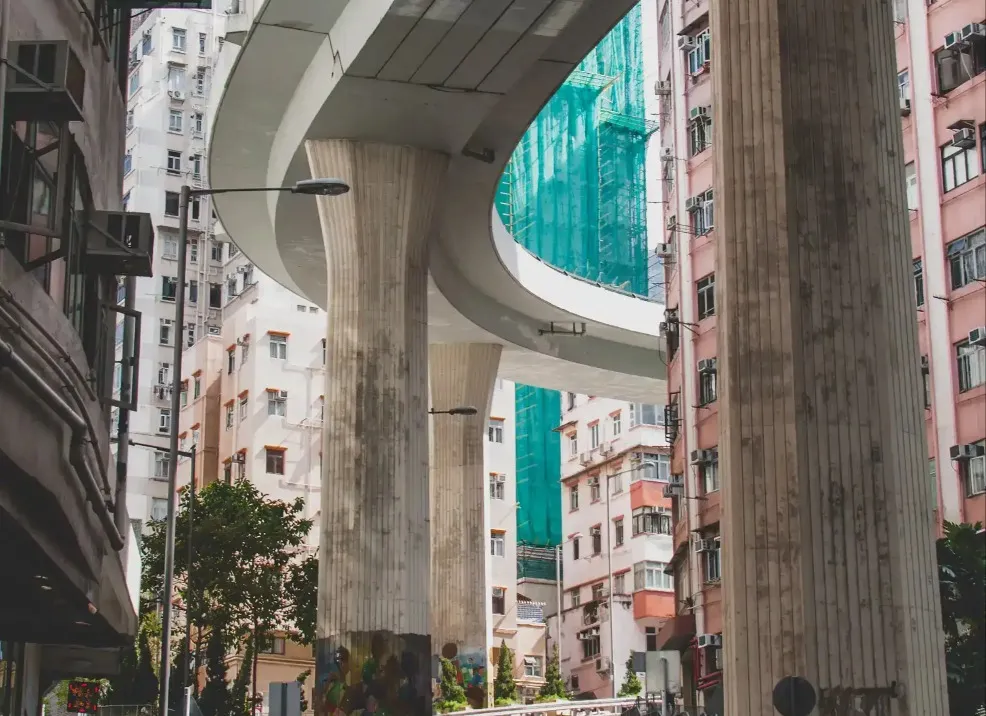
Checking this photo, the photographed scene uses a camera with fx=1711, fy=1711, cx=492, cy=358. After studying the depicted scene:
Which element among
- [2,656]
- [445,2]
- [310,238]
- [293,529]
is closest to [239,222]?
[310,238]

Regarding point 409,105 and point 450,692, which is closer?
point 409,105

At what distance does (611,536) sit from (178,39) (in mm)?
25786

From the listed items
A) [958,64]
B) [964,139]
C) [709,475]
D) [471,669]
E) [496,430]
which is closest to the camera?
[964,139]

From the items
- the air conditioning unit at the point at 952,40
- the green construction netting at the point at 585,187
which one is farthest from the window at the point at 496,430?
the air conditioning unit at the point at 952,40

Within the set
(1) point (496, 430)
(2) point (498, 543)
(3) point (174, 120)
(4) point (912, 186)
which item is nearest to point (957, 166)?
(4) point (912, 186)

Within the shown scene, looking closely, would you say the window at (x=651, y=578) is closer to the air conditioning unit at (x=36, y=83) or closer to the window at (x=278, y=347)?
the window at (x=278, y=347)

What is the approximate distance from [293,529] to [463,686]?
565cm

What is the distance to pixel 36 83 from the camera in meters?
13.0

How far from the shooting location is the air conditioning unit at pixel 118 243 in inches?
685

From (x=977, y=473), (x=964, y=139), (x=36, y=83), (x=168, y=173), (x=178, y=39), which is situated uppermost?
(x=178, y=39)

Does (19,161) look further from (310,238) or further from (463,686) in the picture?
(463,686)

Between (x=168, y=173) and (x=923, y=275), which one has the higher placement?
(x=168, y=173)

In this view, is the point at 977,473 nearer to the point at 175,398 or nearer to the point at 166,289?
the point at 175,398

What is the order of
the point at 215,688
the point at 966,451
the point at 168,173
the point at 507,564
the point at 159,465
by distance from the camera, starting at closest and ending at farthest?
the point at 966,451 < the point at 215,688 < the point at 507,564 < the point at 159,465 < the point at 168,173
